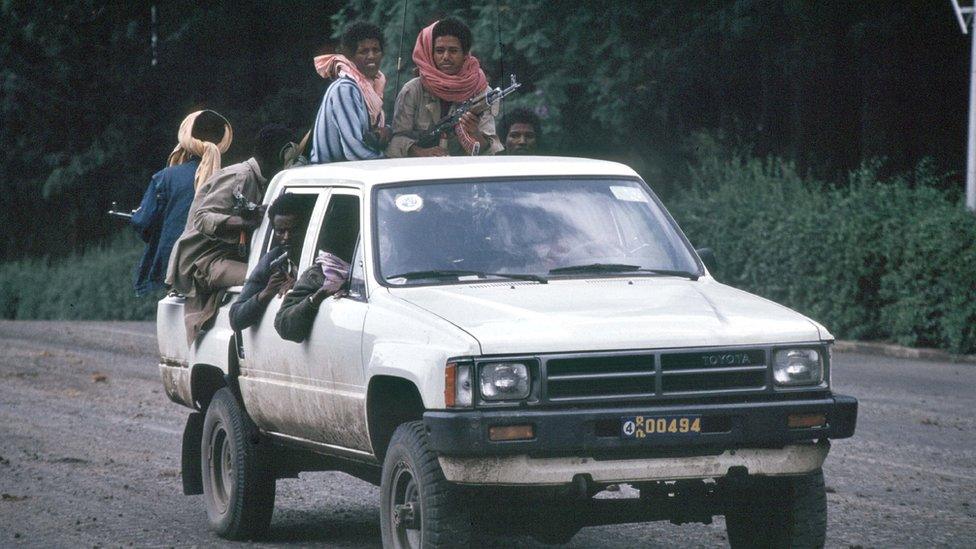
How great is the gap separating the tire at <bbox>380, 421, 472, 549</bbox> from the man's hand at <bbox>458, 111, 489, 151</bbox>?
392 cm

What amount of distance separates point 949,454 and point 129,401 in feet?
26.5

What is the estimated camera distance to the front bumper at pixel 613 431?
6520 millimetres

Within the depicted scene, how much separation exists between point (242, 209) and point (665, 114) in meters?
22.4

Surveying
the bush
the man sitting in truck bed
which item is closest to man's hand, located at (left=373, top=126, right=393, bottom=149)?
the man sitting in truck bed

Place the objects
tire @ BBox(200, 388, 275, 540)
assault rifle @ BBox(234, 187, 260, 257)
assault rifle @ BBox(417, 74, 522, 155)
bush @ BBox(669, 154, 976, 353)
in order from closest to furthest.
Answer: tire @ BBox(200, 388, 275, 540) < assault rifle @ BBox(234, 187, 260, 257) < assault rifle @ BBox(417, 74, 522, 155) < bush @ BBox(669, 154, 976, 353)

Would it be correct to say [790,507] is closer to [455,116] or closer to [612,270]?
[612,270]

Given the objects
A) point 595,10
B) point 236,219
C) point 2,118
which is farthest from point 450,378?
point 2,118

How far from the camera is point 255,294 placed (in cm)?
870

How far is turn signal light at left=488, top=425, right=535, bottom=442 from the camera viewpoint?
21.4ft

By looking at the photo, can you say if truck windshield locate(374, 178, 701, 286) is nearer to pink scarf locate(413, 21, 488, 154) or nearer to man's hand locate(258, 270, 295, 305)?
man's hand locate(258, 270, 295, 305)

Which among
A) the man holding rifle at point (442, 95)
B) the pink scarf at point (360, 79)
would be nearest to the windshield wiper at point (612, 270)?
the man holding rifle at point (442, 95)

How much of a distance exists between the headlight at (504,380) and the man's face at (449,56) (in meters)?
4.57

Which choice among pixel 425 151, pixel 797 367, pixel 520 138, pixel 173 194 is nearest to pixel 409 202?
pixel 797 367

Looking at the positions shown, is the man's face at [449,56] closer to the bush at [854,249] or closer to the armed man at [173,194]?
the armed man at [173,194]
